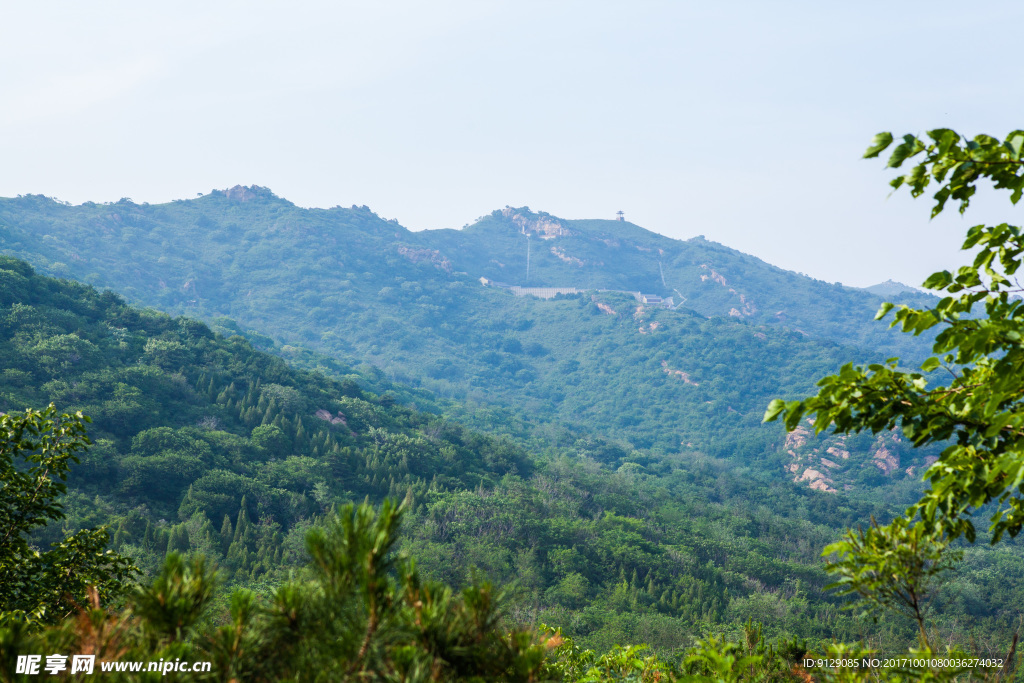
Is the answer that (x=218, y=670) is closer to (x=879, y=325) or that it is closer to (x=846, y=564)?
(x=846, y=564)

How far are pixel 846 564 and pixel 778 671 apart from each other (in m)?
1.29

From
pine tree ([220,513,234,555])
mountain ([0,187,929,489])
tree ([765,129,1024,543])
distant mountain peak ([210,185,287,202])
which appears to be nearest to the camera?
tree ([765,129,1024,543])

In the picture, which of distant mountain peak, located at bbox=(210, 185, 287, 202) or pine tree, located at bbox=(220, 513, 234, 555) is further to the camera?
distant mountain peak, located at bbox=(210, 185, 287, 202)

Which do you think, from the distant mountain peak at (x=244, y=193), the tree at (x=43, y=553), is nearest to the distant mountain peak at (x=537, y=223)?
the distant mountain peak at (x=244, y=193)

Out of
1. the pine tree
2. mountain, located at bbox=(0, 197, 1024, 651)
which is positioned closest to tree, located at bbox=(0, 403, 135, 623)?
mountain, located at bbox=(0, 197, 1024, 651)

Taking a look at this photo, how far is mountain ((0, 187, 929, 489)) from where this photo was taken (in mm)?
84875

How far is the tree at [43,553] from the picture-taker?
17.6 feet

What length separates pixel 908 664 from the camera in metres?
3.76

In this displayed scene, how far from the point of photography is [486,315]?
406 feet

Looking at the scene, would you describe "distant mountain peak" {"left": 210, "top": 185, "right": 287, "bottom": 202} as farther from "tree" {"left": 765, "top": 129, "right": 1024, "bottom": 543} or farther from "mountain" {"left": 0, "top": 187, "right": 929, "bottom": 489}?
"tree" {"left": 765, "top": 129, "right": 1024, "bottom": 543}

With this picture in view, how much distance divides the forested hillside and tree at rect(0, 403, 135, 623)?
1165cm

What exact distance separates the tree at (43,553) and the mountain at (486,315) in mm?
55121

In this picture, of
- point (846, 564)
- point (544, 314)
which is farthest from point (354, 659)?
point (544, 314)

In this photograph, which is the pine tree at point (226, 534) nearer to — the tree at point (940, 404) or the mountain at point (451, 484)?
the mountain at point (451, 484)
